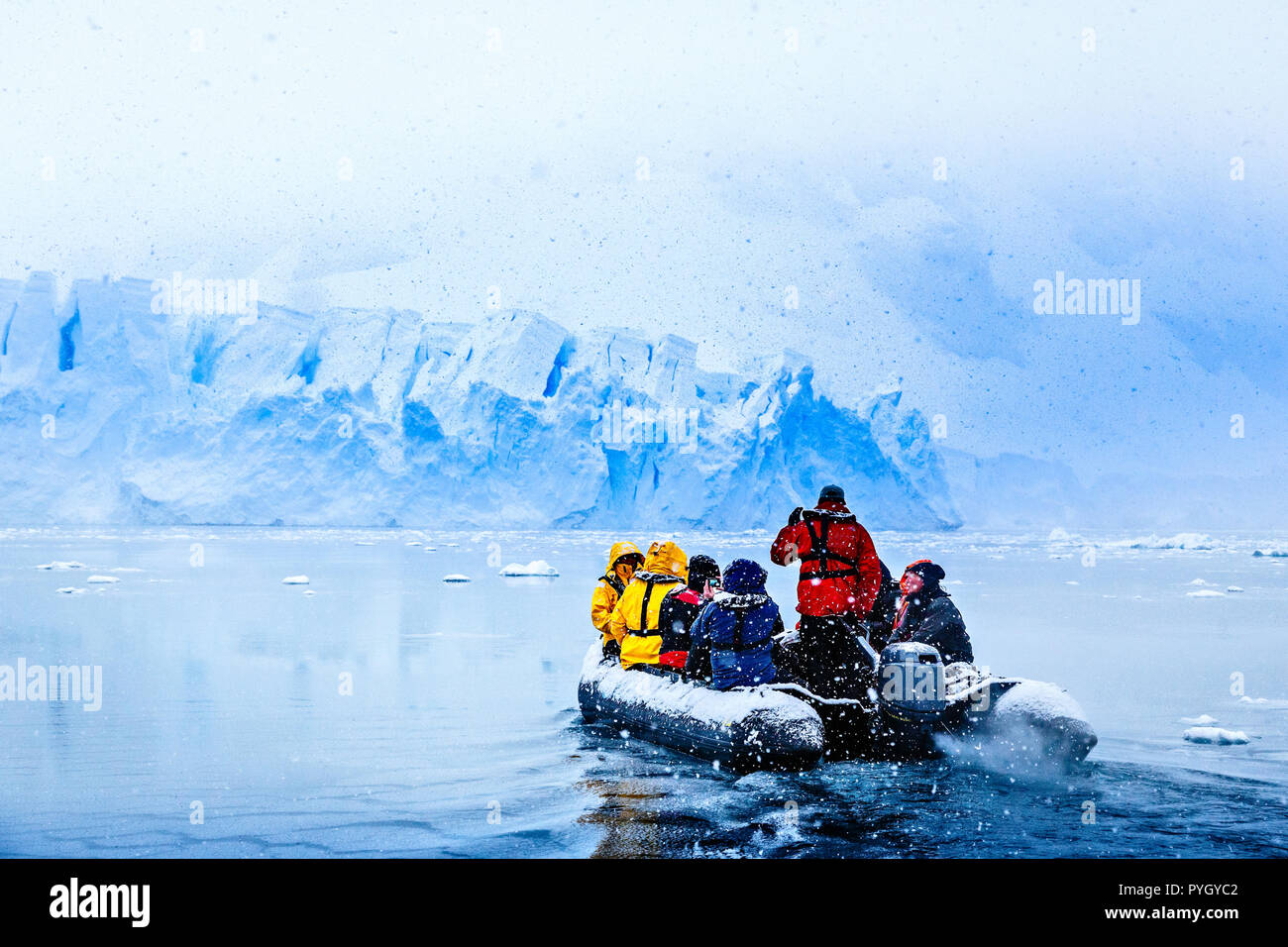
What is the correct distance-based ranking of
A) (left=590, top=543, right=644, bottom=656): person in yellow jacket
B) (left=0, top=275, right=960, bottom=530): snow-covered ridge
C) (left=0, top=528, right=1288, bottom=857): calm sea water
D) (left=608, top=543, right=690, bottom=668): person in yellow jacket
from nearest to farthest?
(left=0, top=528, right=1288, bottom=857): calm sea water → (left=608, top=543, right=690, bottom=668): person in yellow jacket → (left=590, top=543, right=644, bottom=656): person in yellow jacket → (left=0, top=275, right=960, bottom=530): snow-covered ridge

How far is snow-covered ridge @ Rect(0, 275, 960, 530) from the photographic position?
104 ft

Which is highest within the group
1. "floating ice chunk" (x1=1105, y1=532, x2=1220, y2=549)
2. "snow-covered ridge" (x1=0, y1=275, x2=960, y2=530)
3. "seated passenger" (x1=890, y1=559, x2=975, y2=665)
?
"snow-covered ridge" (x1=0, y1=275, x2=960, y2=530)

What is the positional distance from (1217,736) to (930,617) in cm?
196

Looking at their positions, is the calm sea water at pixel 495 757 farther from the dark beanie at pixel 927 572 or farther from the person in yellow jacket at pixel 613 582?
the dark beanie at pixel 927 572

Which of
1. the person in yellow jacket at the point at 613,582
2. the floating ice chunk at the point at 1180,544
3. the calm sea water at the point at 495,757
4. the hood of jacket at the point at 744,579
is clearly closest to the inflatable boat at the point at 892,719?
the calm sea water at the point at 495,757

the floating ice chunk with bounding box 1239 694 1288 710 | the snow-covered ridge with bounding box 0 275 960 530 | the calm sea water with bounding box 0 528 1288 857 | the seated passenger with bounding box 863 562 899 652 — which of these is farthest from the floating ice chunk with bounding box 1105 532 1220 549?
the seated passenger with bounding box 863 562 899 652

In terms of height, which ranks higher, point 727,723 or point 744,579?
point 744,579

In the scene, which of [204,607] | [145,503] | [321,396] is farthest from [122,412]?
[204,607]

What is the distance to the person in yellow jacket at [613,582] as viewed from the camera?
6.60m

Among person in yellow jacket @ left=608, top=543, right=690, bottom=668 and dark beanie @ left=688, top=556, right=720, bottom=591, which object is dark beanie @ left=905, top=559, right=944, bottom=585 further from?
person in yellow jacket @ left=608, top=543, right=690, bottom=668

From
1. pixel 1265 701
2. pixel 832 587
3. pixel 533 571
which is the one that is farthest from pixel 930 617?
pixel 533 571

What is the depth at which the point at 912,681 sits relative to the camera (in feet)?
17.6

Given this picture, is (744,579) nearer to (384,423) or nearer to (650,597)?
(650,597)

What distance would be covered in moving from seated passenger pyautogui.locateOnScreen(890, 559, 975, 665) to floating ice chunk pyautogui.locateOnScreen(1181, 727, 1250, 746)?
160 centimetres
